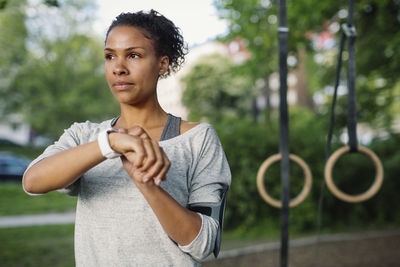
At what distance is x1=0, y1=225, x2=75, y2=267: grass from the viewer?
559 cm

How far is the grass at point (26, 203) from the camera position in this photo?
10.9 metres

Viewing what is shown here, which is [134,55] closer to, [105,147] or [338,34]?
[105,147]

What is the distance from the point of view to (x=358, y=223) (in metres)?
8.73

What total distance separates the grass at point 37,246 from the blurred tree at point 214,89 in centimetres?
2577

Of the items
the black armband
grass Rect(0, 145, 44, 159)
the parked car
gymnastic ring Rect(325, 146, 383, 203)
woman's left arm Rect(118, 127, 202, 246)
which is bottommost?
grass Rect(0, 145, 44, 159)

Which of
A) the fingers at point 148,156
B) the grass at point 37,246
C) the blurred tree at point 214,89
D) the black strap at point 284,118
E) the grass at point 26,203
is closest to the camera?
the fingers at point 148,156

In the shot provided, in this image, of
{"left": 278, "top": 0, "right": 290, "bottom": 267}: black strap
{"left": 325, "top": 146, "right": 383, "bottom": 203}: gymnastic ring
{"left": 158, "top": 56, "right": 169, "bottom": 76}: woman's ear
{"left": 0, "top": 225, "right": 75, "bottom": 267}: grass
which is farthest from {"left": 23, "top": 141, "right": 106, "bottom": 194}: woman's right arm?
{"left": 0, "top": 225, "right": 75, "bottom": 267}: grass

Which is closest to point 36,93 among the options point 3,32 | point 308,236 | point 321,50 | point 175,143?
point 3,32

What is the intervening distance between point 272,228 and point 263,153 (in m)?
1.36

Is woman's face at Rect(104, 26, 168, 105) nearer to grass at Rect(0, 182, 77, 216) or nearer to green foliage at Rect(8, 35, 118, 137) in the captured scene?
grass at Rect(0, 182, 77, 216)

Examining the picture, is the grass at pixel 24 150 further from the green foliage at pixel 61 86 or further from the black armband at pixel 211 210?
the black armband at pixel 211 210

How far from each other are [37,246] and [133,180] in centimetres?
584

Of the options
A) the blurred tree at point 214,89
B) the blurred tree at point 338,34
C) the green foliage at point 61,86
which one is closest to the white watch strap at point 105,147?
the blurred tree at point 338,34

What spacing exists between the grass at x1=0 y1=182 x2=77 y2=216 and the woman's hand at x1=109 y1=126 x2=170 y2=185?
10253 millimetres
